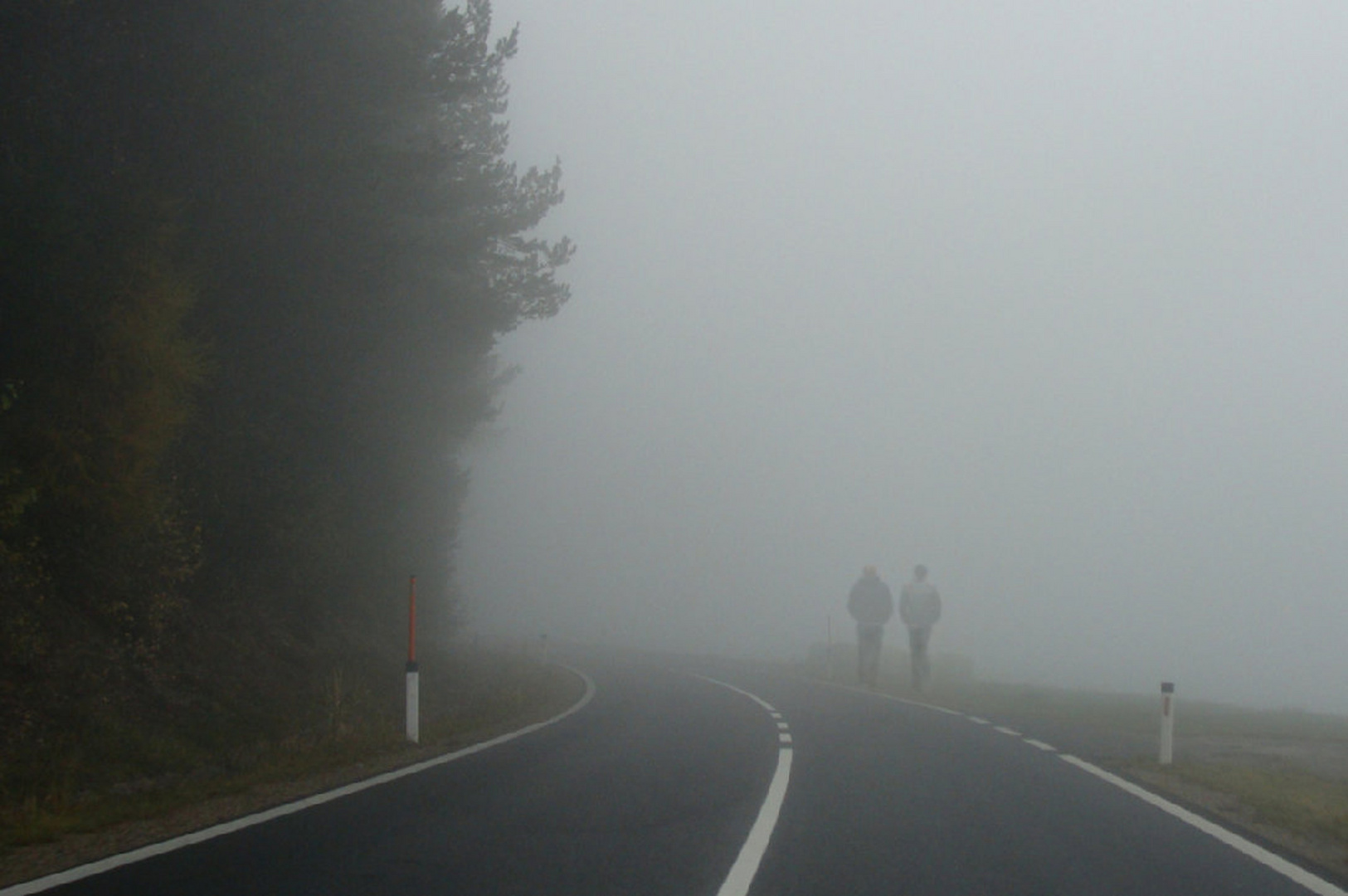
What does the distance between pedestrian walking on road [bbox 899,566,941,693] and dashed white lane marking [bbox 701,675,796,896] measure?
11321 mm

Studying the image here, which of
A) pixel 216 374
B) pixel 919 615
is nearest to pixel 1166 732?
pixel 216 374

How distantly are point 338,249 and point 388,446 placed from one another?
16.6ft

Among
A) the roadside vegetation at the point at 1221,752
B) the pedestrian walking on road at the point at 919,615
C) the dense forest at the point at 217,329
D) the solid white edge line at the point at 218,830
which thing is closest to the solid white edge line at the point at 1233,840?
the roadside vegetation at the point at 1221,752

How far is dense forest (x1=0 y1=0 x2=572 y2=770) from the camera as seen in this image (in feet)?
34.4

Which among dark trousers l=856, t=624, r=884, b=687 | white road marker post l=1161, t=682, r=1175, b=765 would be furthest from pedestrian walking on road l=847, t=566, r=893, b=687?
white road marker post l=1161, t=682, r=1175, b=765

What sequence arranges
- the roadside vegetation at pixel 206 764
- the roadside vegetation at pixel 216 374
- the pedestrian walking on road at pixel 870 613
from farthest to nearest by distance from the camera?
the pedestrian walking on road at pixel 870 613
the roadside vegetation at pixel 216 374
the roadside vegetation at pixel 206 764

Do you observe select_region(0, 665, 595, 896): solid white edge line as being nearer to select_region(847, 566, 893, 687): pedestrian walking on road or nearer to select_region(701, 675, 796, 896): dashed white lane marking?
select_region(701, 675, 796, 896): dashed white lane marking

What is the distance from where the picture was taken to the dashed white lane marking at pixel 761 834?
6.21 meters

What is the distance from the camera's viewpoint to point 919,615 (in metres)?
24.0

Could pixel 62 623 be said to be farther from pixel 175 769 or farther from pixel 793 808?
pixel 793 808

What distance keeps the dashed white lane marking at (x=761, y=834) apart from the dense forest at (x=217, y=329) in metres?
5.22

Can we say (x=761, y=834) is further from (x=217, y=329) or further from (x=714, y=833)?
(x=217, y=329)

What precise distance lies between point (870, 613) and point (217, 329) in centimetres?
1507

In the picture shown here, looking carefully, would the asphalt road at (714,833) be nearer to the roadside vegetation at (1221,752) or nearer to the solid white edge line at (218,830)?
the solid white edge line at (218,830)
